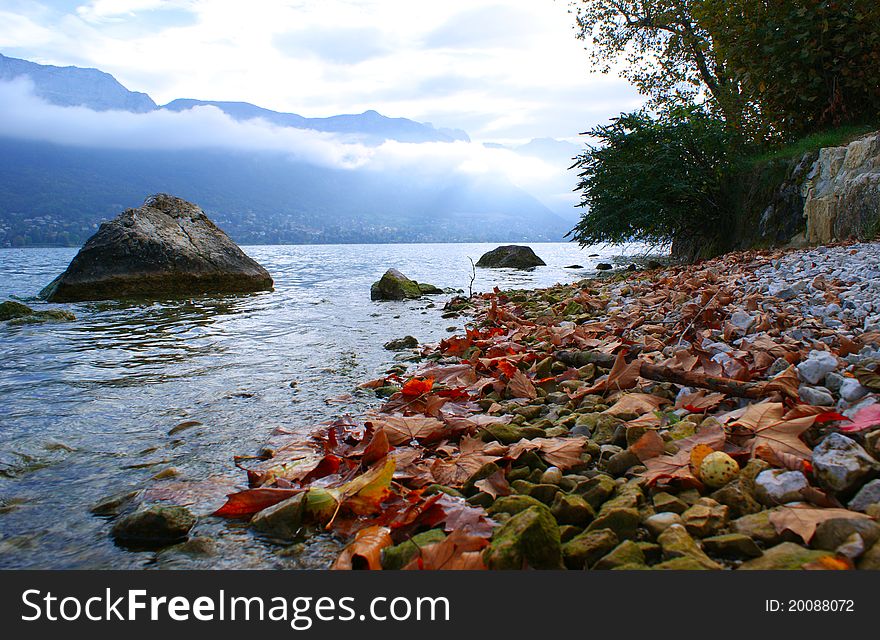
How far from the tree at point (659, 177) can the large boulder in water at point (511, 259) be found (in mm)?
9139

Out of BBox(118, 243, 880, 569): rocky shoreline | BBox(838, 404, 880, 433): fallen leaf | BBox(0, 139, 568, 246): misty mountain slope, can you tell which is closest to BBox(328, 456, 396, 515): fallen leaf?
BBox(118, 243, 880, 569): rocky shoreline

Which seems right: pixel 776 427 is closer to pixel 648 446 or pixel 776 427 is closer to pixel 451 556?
pixel 648 446

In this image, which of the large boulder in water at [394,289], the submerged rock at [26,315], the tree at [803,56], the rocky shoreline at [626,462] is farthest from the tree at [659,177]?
the submerged rock at [26,315]

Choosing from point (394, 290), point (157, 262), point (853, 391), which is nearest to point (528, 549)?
point (853, 391)

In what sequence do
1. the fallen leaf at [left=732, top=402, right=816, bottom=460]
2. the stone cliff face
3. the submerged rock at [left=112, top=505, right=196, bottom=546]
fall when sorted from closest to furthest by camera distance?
1. the fallen leaf at [left=732, top=402, right=816, bottom=460]
2. the submerged rock at [left=112, top=505, right=196, bottom=546]
3. the stone cliff face

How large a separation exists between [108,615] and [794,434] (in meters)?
2.16

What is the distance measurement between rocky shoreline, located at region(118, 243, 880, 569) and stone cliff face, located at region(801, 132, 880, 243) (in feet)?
16.6

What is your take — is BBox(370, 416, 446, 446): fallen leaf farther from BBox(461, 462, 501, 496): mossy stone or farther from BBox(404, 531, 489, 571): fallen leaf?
BBox(404, 531, 489, 571): fallen leaf

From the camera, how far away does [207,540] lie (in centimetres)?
192

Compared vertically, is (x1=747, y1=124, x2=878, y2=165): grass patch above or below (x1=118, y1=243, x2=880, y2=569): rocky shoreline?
above

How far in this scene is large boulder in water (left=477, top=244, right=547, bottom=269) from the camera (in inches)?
984

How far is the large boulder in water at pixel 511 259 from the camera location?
2498 centimetres

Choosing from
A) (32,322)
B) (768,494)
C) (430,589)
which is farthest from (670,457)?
(32,322)

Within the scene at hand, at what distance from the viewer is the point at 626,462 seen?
2.02 metres
